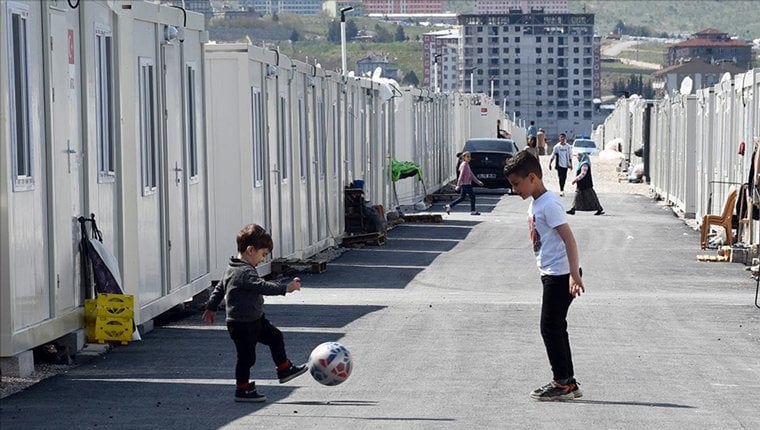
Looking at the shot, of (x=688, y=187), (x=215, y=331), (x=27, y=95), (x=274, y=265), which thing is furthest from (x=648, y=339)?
(x=688, y=187)

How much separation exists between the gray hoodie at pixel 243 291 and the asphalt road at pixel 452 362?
0.52 m

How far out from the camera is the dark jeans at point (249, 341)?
33.7 feet

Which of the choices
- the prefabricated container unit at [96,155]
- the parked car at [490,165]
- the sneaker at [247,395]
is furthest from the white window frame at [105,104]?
the parked car at [490,165]

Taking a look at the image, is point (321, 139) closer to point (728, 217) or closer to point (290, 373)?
point (728, 217)

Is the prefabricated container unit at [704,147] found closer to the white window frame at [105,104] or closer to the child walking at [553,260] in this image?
the white window frame at [105,104]

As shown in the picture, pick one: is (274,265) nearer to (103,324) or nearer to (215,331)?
(215,331)

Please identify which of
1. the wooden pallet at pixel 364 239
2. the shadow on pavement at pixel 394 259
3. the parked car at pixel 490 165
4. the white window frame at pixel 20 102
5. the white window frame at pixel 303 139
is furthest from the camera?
the parked car at pixel 490 165

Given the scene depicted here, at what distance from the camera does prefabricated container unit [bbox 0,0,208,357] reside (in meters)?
10.9

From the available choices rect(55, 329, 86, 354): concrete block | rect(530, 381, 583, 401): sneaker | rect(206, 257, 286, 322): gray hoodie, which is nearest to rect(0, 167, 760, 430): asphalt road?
rect(530, 381, 583, 401): sneaker

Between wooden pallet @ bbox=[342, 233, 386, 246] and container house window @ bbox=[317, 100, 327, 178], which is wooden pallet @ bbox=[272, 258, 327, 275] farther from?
wooden pallet @ bbox=[342, 233, 386, 246]

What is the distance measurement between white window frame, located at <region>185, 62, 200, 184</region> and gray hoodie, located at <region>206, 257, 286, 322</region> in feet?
16.5

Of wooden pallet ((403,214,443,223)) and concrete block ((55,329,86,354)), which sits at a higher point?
concrete block ((55,329,86,354))

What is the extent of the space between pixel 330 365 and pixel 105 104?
3.59 metres

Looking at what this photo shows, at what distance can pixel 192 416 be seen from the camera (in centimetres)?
974
